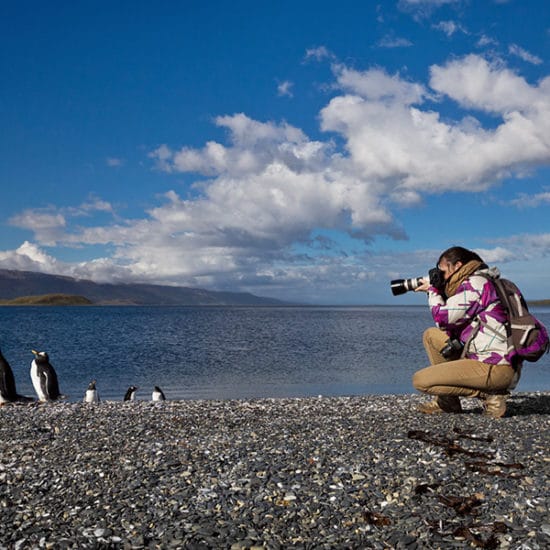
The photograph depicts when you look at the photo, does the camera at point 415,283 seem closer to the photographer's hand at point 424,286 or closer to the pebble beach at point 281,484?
the photographer's hand at point 424,286

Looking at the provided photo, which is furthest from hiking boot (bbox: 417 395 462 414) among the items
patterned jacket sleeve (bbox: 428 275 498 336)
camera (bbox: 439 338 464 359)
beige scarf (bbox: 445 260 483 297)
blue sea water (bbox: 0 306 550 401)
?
blue sea water (bbox: 0 306 550 401)

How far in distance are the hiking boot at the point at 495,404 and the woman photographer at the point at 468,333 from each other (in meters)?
0.01

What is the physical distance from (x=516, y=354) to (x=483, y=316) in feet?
2.13

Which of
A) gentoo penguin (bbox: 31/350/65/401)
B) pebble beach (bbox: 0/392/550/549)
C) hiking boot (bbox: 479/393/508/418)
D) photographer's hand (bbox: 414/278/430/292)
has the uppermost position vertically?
photographer's hand (bbox: 414/278/430/292)

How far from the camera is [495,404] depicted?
25.6ft

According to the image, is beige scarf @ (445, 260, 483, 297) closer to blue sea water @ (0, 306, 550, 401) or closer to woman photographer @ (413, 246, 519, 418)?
woman photographer @ (413, 246, 519, 418)

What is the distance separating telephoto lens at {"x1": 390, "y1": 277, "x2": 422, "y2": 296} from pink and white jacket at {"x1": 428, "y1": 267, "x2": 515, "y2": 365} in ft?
1.18

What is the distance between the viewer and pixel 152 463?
5.92 meters

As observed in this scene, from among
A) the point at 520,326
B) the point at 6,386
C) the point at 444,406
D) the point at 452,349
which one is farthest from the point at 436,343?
the point at 6,386

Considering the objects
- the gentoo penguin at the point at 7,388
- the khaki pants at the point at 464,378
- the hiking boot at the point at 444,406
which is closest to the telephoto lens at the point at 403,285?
the khaki pants at the point at 464,378

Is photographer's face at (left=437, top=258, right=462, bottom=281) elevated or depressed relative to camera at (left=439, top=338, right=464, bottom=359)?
elevated

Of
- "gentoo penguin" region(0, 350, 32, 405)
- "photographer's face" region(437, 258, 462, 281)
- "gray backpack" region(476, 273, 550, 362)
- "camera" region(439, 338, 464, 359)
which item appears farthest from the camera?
"gentoo penguin" region(0, 350, 32, 405)

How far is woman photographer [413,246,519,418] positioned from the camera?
23.0 feet

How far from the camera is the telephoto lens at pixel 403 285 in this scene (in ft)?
25.2
